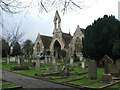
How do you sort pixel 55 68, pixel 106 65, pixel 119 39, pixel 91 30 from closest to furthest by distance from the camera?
pixel 106 65 < pixel 55 68 < pixel 119 39 < pixel 91 30

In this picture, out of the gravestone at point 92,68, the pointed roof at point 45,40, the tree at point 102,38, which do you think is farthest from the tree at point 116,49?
the pointed roof at point 45,40

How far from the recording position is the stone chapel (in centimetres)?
6131

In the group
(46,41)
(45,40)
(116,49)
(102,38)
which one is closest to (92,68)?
(116,49)

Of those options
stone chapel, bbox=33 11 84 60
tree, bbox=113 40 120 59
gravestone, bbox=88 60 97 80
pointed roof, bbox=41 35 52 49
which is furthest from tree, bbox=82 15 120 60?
pointed roof, bbox=41 35 52 49

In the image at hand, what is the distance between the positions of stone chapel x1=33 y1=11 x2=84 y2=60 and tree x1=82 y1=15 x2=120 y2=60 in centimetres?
1616

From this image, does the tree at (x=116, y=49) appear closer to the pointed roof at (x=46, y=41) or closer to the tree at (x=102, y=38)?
the tree at (x=102, y=38)

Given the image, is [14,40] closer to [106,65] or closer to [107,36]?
[107,36]

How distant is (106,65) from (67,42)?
151 ft

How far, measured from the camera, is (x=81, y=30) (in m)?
61.5

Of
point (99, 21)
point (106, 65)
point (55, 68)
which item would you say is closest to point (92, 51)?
point (99, 21)

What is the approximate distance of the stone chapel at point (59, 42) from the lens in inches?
2414

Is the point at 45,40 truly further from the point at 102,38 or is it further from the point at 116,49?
the point at 116,49

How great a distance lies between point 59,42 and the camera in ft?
216

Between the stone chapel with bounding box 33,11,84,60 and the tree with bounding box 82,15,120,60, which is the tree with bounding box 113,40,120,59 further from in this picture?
the stone chapel with bounding box 33,11,84,60
